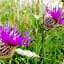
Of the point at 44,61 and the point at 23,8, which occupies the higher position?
the point at 23,8

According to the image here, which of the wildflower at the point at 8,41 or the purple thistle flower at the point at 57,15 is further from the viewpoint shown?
the purple thistle flower at the point at 57,15

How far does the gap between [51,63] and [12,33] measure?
35cm

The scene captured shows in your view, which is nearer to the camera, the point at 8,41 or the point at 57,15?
the point at 8,41

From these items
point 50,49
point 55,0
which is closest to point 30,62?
point 50,49

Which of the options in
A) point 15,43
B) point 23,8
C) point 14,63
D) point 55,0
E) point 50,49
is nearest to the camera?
point 15,43

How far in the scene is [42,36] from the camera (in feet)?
3.88

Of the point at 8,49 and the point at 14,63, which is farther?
the point at 14,63

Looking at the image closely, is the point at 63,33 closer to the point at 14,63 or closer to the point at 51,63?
the point at 51,63

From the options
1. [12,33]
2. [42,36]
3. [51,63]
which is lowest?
[51,63]

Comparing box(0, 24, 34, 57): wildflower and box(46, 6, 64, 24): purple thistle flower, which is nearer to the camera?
box(0, 24, 34, 57): wildflower

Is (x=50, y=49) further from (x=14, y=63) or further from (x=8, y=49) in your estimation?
(x=8, y=49)

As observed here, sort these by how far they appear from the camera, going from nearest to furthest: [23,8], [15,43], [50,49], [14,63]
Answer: [15,43] < [14,63] < [50,49] < [23,8]

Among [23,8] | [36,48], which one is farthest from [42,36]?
[23,8]

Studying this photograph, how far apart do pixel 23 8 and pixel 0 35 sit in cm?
113
